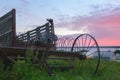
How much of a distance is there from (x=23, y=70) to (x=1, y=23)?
5.99 metres

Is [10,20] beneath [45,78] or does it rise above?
above

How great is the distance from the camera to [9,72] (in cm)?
561

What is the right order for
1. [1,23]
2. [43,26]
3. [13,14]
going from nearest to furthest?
[13,14] → [1,23] → [43,26]

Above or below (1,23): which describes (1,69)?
below

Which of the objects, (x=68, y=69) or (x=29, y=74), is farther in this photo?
(x=68, y=69)

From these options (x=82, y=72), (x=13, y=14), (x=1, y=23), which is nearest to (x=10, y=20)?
(x=13, y=14)

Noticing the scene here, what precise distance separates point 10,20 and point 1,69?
4395 mm

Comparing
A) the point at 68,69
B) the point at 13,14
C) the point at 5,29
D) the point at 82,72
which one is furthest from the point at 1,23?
the point at 82,72

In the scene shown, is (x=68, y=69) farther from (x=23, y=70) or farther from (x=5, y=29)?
(x=23, y=70)

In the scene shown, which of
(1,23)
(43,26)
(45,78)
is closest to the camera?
(45,78)

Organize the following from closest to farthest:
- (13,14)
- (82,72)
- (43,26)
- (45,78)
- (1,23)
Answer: (45,78), (82,72), (13,14), (1,23), (43,26)

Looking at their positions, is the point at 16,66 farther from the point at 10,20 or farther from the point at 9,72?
the point at 10,20

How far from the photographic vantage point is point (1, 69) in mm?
5656

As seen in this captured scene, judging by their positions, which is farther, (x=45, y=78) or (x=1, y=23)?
(x=1, y=23)
